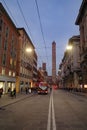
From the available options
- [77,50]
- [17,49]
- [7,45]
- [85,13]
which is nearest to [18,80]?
[17,49]

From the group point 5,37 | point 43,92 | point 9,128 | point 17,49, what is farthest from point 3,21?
point 9,128

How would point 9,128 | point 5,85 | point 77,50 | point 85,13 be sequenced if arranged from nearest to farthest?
point 9,128, point 5,85, point 85,13, point 77,50

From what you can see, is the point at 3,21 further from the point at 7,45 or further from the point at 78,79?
the point at 78,79

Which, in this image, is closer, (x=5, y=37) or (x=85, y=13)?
(x=5, y=37)

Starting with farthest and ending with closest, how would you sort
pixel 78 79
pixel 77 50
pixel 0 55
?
pixel 77 50, pixel 78 79, pixel 0 55

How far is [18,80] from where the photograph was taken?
47969mm

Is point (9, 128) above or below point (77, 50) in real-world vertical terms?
below

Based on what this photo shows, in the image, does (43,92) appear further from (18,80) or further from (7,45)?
(7,45)

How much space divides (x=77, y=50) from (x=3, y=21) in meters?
41.9

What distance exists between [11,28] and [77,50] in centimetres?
3678

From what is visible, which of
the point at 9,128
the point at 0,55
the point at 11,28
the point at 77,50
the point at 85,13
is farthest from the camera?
the point at 77,50

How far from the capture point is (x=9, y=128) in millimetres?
7652

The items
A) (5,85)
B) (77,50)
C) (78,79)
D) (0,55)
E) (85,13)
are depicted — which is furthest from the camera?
(77,50)

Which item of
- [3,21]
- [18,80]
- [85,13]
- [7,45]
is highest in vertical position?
[85,13]
